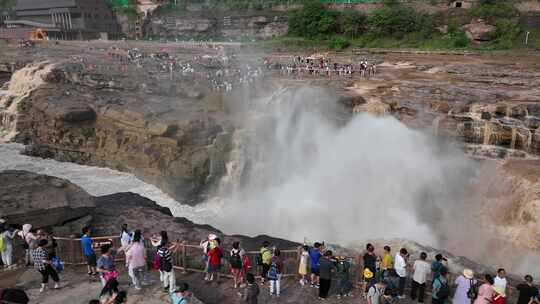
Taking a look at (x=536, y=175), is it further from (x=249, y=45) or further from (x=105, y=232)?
(x=249, y=45)

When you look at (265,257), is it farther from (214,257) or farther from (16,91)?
(16,91)

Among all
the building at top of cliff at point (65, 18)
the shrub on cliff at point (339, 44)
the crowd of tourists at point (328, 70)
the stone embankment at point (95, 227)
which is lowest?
the stone embankment at point (95, 227)

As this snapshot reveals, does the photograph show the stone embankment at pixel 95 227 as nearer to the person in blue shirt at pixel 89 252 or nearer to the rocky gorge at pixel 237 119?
the person in blue shirt at pixel 89 252

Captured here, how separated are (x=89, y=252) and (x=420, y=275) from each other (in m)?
6.73

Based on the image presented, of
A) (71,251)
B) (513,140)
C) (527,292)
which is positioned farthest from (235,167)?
(527,292)

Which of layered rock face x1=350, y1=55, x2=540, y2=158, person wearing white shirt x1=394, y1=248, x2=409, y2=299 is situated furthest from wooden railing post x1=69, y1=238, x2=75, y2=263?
layered rock face x1=350, y1=55, x2=540, y2=158

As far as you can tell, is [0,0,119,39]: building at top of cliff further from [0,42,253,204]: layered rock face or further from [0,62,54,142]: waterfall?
[0,42,253,204]: layered rock face

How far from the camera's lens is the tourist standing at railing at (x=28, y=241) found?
9.27 m

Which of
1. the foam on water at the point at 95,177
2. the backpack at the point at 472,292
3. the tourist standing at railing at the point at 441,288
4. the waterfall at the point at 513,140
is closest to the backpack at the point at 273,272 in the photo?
the tourist standing at railing at the point at 441,288

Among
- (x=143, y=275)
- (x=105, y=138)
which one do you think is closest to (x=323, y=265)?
(x=143, y=275)

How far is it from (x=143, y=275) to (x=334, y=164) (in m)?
11.9

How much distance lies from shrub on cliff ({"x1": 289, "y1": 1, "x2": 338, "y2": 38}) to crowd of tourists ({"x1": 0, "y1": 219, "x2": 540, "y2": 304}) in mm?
41639

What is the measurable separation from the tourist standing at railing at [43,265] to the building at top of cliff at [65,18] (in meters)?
53.8

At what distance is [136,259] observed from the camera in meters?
8.48
